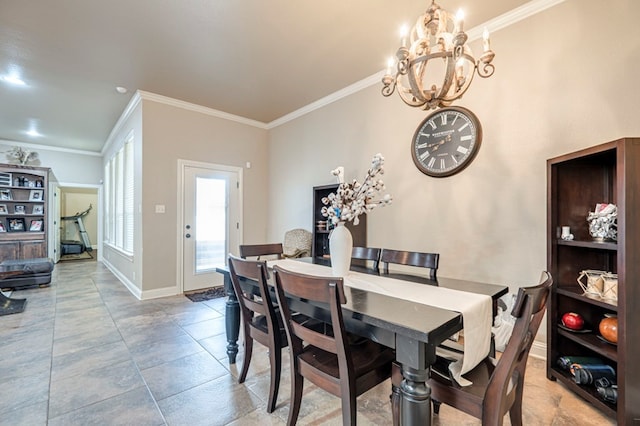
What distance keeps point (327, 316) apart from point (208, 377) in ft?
4.08

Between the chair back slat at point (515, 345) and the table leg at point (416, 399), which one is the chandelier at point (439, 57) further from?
the table leg at point (416, 399)

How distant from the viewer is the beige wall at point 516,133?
79.7 inches

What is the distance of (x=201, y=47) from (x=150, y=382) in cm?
297

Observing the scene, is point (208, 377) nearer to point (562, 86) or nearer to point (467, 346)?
point (467, 346)

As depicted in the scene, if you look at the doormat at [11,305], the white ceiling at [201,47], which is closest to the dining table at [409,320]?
the white ceiling at [201,47]

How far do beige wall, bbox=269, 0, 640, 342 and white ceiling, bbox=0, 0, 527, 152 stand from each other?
1.47 feet

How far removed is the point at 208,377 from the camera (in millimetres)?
2096

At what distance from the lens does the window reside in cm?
477

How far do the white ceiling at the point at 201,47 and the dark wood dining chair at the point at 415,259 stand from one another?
1.97 metres

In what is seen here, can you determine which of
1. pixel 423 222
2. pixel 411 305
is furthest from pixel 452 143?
pixel 411 305

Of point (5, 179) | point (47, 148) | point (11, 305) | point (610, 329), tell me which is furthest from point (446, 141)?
point (47, 148)

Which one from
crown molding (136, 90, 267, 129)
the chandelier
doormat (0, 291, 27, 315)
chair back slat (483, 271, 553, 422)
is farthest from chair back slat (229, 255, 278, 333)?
doormat (0, 291, 27, 315)

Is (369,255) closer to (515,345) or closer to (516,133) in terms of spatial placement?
(515,345)

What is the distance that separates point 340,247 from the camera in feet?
6.40
